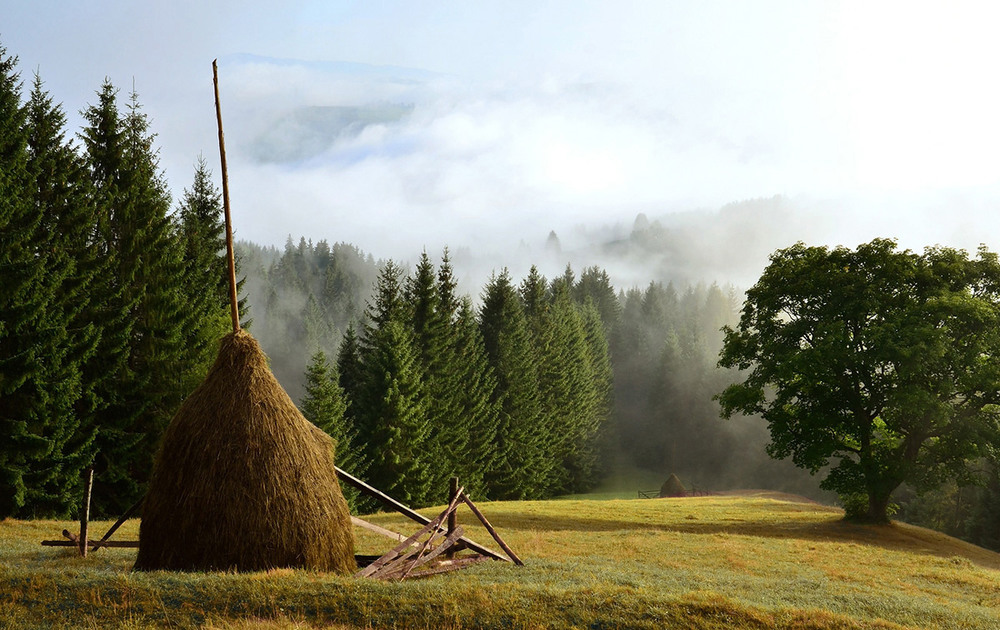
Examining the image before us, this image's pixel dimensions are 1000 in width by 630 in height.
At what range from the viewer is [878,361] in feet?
101

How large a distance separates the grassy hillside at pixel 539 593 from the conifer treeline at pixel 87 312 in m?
4.84

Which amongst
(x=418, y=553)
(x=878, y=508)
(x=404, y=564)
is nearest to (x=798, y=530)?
(x=878, y=508)

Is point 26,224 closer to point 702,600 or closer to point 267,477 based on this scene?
point 267,477

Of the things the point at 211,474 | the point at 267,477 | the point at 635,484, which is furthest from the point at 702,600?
the point at 635,484

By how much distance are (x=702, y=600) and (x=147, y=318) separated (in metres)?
29.5

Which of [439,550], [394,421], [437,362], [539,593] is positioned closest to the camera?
[539,593]

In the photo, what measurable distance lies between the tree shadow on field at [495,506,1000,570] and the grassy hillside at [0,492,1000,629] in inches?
210

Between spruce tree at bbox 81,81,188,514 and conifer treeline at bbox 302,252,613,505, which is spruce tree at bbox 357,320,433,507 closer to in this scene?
conifer treeline at bbox 302,252,613,505

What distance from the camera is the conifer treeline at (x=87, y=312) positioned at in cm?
2572

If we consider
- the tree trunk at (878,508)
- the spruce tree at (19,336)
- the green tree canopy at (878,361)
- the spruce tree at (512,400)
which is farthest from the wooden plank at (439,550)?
the spruce tree at (512,400)

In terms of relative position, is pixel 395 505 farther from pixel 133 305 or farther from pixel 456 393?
pixel 456 393

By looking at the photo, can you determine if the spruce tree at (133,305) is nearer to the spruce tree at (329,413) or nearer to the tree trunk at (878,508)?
the spruce tree at (329,413)

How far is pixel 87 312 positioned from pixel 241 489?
21.7 m

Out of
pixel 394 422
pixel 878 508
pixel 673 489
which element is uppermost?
pixel 394 422
